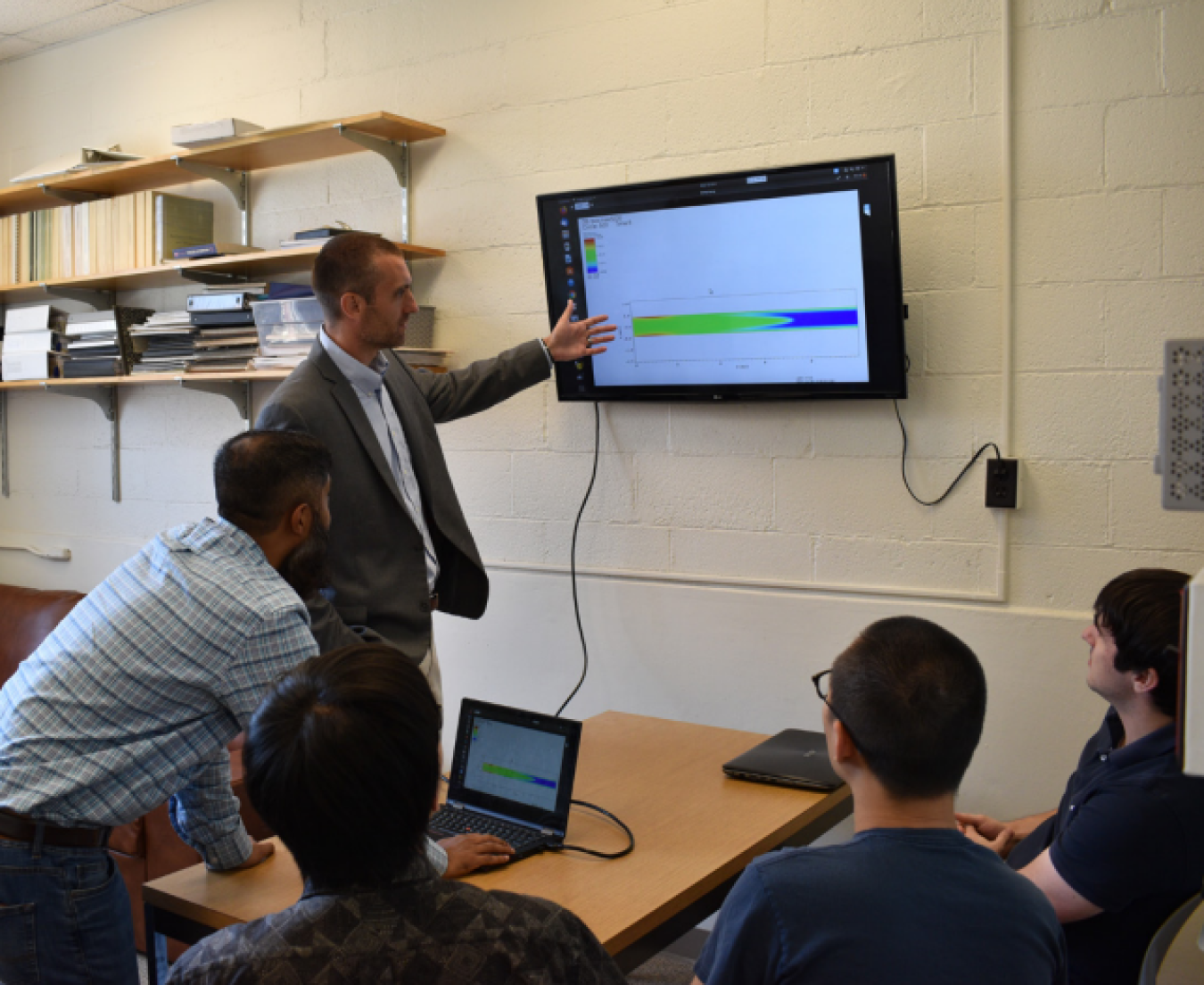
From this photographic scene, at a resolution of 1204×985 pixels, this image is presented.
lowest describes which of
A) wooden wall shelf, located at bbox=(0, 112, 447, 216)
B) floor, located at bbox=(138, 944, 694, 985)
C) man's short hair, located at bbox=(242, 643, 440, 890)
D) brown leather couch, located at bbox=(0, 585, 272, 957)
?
floor, located at bbox=(138, 944, 694, 985)

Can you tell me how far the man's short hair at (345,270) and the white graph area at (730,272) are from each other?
1.90 ft

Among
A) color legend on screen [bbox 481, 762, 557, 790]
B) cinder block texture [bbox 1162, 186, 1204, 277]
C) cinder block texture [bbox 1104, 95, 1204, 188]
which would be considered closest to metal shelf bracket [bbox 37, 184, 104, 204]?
color legend on screen [bbox 481, 762, 557, 790]

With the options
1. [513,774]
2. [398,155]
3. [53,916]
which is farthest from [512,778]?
[398,155]

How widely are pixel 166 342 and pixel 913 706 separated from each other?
10.8 ft

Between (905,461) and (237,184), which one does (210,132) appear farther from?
(905,461)

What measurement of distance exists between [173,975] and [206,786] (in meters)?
0.74

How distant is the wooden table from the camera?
165cm

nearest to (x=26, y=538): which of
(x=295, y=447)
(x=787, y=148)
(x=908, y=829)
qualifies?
(x=295, y=447)

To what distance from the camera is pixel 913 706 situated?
50.5 inches

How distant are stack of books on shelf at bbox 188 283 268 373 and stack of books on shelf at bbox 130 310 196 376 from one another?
0.18 ft

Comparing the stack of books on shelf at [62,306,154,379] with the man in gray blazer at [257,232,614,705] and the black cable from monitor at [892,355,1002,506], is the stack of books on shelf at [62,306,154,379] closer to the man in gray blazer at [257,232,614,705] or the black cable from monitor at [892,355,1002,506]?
the man in gray blazer at [257,232,614,705]

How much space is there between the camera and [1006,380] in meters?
2.63

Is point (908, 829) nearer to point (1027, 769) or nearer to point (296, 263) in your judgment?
point (1027, 769)

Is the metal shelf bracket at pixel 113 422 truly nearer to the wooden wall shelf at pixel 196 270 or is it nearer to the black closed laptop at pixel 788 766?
the wooden wall shelf at pixel 196 270
